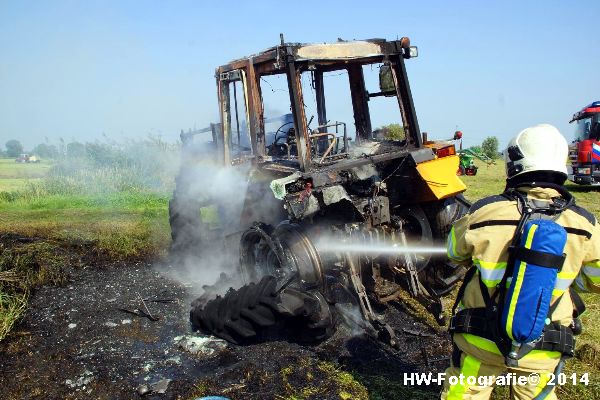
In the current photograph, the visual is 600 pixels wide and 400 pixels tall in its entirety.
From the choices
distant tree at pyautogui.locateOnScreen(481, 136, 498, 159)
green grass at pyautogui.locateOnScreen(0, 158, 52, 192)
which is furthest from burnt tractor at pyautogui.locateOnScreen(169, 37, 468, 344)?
distant tree at pyautogui.locateOnScreen(481, 136, 498, 159)

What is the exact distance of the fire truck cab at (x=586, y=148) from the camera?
1318 cm

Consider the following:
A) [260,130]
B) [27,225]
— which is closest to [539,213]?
[260,130]

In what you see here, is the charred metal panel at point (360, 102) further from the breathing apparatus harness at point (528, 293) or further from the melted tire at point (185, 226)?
the breathing apparatus harness at point (528, 293)

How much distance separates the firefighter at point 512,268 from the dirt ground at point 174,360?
126cm

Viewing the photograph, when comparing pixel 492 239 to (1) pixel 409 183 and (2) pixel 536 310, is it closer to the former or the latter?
(2) pixel 536 310

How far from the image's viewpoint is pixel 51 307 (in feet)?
17.7

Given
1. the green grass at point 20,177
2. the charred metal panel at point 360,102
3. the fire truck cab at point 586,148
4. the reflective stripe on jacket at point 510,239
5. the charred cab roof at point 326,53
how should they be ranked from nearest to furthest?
the reflective stripe on jacket at point 510,239
the charred cab roof at point 326,53
the charred metal panel at point 360,102
the fire truck cab at point 586,148
the green grass at point 20,177

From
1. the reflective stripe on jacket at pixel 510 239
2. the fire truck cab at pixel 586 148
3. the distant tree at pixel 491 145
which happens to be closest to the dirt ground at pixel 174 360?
the reflective stripe on jacket at pixel 510 239

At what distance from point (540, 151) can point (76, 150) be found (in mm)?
16369

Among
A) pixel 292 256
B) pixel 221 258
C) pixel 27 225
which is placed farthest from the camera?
pixel 27 225

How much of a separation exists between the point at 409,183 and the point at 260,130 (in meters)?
1.59

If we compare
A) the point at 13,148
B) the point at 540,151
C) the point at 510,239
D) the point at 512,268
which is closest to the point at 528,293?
the point at 512,268

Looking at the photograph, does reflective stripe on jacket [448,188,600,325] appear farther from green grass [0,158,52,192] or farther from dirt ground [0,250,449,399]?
green grass [0,158,52,192]

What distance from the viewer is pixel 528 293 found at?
206cm
